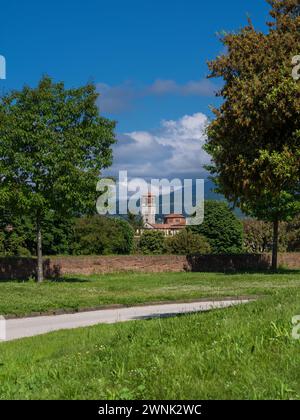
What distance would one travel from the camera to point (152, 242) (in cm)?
6694

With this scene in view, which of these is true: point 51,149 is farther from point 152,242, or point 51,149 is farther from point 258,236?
point 258,236

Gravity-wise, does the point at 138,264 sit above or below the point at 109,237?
below

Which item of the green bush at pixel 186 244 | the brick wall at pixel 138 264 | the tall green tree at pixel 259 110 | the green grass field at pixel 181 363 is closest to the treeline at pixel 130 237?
the green bush at pixel 186 244

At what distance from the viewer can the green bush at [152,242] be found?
217ft

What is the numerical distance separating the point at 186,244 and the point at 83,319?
43.3m

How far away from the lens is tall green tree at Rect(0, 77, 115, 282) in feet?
88.6

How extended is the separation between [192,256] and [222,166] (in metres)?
26.6

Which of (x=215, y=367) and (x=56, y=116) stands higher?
(x=56, y=116)

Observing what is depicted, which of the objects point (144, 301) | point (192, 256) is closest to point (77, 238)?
point (192, 256)

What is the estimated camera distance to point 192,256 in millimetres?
40219

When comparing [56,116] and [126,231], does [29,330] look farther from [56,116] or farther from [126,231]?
[126,231]

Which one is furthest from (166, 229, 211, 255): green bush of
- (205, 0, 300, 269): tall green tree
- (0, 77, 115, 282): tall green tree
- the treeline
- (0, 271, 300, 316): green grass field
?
(205, 0, 300, 269): tall green tree

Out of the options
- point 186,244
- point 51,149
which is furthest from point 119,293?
point 186,244

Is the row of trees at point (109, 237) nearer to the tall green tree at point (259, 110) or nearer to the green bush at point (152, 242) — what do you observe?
the green bush at point (152, 242)
